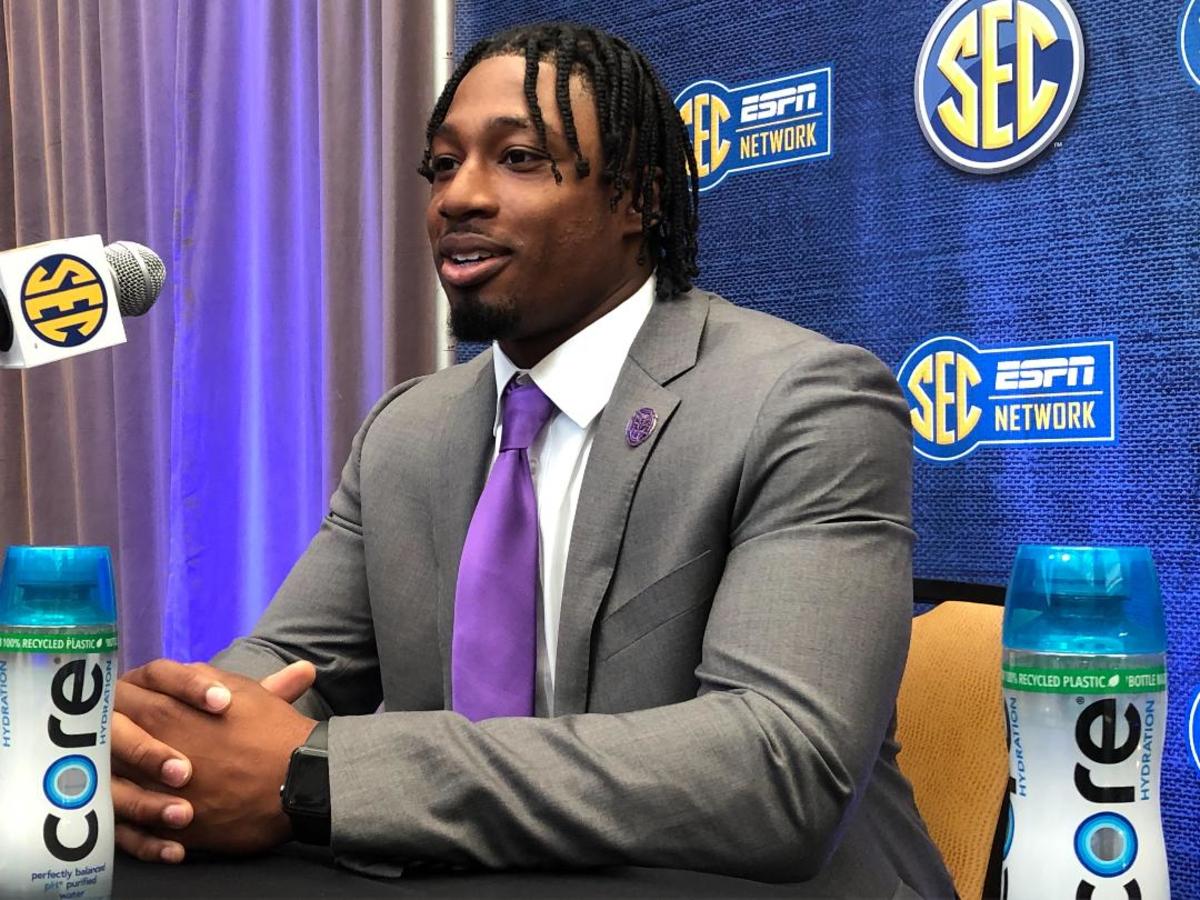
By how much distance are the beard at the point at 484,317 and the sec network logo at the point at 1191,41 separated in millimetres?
998

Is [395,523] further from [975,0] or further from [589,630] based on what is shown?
[975,0]

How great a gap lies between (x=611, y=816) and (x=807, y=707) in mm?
204

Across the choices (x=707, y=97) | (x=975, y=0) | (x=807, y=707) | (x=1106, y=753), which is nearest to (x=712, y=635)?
(x=807, y=707)

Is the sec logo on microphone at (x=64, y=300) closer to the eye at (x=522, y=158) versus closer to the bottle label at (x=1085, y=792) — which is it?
the eye at (x=522, y=158)

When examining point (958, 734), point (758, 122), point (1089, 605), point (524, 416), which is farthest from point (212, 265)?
point (1089, 605)

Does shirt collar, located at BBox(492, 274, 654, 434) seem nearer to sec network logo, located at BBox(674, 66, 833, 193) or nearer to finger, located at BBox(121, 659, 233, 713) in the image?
finger, located at BBox(121, 659, 233, 713)

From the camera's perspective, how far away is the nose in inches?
57.1

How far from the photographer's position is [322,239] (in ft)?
8.63

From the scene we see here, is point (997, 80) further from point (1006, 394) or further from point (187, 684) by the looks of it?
point (187, 684)

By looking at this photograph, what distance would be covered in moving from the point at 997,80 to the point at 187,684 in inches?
58.6

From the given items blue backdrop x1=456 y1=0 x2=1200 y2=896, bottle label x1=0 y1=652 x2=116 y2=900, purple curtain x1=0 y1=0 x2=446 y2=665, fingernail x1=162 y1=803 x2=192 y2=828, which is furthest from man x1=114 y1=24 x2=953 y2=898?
purple curtain x1=0 y1=0 x2=446 y2=665

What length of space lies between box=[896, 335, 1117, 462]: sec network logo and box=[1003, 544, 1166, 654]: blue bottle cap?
1155 millimetres

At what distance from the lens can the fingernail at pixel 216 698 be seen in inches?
38.9

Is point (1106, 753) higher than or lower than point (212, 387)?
lower
